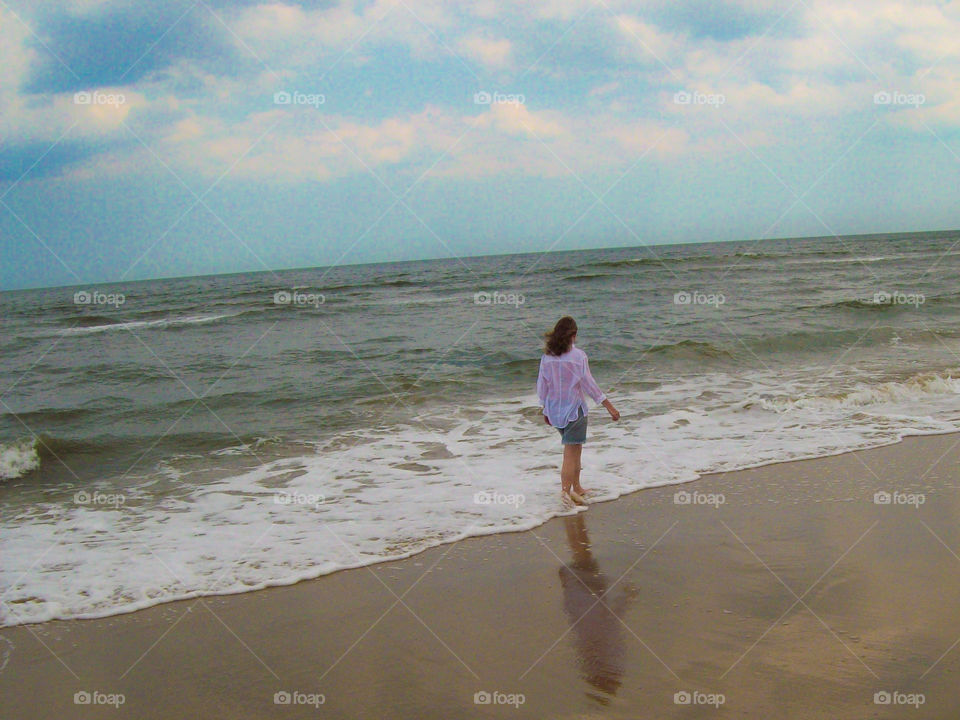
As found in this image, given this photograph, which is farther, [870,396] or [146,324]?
[146,324]

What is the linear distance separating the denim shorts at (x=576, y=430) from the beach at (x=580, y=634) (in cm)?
88

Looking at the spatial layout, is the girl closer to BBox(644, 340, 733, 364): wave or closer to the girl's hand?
the girl's hand

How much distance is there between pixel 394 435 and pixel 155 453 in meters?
3.16

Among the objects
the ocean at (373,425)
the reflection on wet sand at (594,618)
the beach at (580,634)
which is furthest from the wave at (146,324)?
the reflection on wet sand at (594,618)

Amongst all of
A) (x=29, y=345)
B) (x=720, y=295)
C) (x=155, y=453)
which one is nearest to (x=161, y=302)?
(x=29, y=345)

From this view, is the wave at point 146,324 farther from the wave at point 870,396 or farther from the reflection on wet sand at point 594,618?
the reflection on wet sand at point 594,618

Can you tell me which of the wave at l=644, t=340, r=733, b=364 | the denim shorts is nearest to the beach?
the denim shorts

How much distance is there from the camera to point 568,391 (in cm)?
623

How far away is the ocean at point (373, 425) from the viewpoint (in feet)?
18.7

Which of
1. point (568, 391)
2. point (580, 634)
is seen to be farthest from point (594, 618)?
point (568, 391)

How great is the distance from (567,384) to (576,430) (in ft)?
1.35

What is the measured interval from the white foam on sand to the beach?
1.37 ft

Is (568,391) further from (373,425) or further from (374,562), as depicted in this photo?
(373,425)

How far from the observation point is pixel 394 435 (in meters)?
9.35
